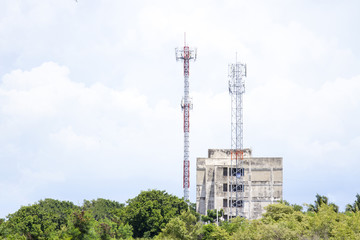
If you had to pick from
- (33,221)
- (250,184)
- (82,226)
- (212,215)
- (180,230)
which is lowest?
(82,226)

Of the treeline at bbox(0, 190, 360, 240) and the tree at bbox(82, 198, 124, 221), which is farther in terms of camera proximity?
the tree at bbox(82, 198, 124, 221)

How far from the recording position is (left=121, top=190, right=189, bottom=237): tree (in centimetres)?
7450

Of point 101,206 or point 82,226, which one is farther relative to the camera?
point 101,206

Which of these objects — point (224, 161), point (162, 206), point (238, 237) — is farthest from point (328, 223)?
point (224, 161)

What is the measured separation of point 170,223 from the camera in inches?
2458

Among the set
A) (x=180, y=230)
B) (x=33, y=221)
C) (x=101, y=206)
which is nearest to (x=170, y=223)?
(x=180, y=230)

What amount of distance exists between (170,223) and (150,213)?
13.5 m

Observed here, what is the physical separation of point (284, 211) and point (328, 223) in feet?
62.3

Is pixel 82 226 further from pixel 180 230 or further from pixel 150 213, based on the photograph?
pixel 150 213

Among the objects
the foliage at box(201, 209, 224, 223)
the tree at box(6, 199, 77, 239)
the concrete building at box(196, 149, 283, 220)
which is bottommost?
the tree at box(6, 199, 77, 239)

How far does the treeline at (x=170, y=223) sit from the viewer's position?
4941cm

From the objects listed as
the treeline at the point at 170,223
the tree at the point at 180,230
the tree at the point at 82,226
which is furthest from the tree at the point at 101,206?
the tree at the point at 82,226

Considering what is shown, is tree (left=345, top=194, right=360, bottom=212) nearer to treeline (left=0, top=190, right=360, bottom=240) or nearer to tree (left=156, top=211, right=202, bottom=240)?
treeline (left=0, top=190, right=360, bottom=240)

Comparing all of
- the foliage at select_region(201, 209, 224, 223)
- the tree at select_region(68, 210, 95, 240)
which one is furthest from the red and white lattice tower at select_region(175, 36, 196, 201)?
the tree at select_region(68, 210, 95, 240)
